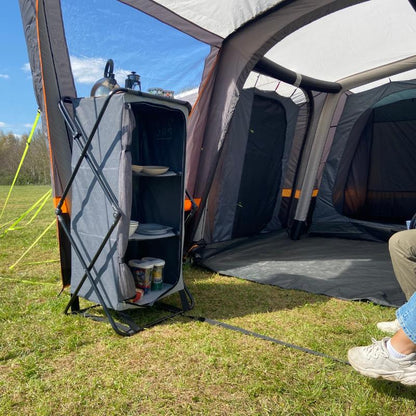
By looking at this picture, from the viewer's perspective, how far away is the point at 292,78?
13.5 feet

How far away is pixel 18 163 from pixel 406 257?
2298 centimetres

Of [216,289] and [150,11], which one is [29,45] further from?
[216,289]

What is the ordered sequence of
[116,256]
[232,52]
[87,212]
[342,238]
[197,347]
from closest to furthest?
[197,347]
[116,256]
[87,212]
[232,52]
[342,238]

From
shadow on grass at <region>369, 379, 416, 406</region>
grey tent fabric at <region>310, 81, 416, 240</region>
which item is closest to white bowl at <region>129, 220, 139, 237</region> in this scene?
shadow on grass at <region>369, 379, 416, 406</region>

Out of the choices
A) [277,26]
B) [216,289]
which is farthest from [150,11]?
[216,289]

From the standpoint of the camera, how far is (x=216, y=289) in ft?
9.87

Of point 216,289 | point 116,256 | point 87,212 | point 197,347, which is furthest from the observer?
point 216,289

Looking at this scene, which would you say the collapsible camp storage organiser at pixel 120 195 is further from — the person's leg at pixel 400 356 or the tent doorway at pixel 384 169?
the tent doorway at pixel 384 169

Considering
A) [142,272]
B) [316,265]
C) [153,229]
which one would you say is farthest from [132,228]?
[316,265]

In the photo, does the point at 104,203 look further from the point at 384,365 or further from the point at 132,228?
the point at 384,365

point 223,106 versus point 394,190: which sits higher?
point 223,106

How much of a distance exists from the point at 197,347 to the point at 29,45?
86.0 inches

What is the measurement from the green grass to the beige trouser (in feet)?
1.44

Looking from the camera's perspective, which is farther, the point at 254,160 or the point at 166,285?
the point at 254,160
